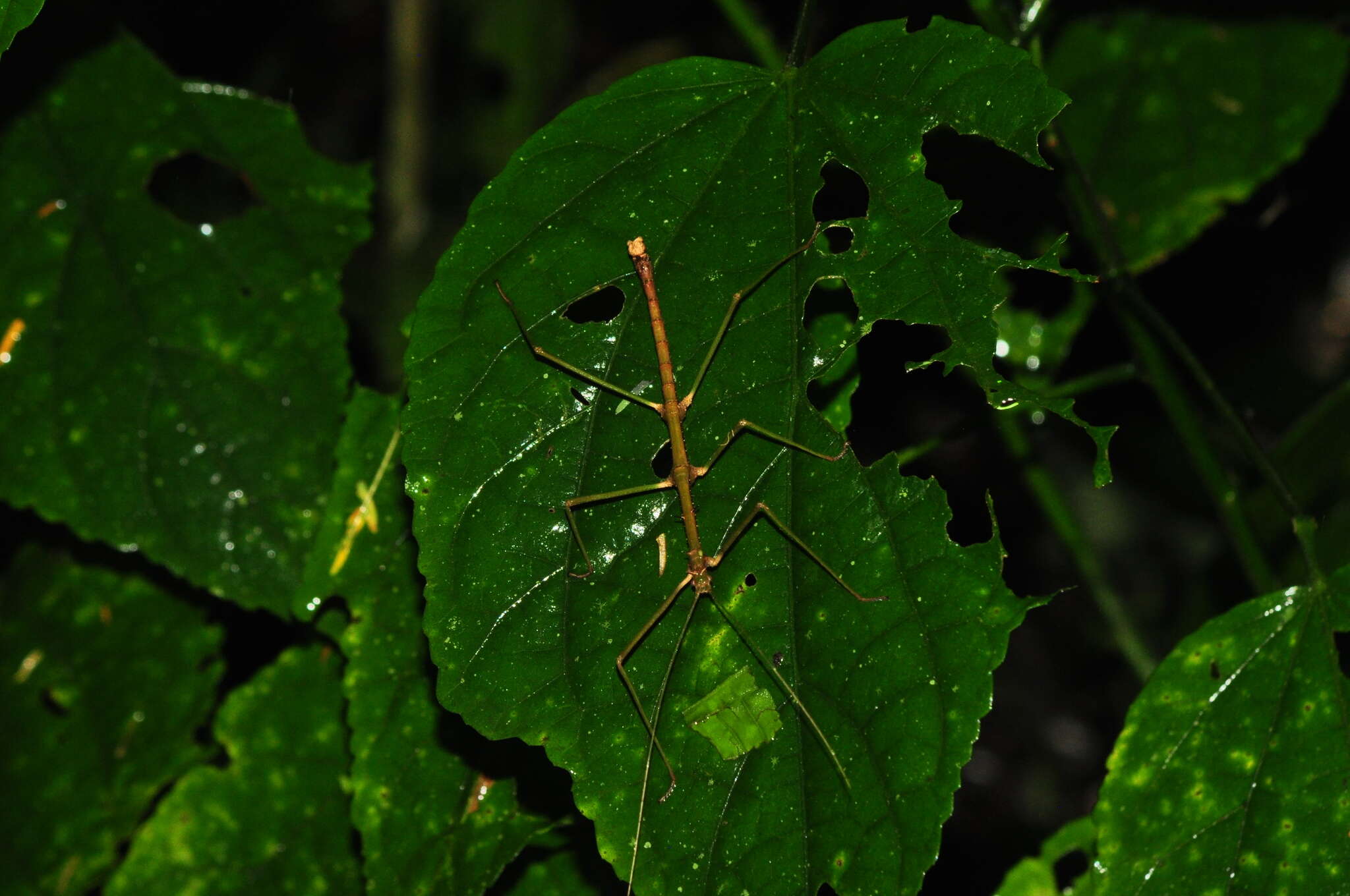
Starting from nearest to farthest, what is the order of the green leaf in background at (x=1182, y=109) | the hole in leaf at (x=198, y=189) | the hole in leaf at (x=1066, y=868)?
the hole in leaf at (x=198, y=189), the green leaf in background at (x=1182, y=109), the hole in leaf at (x=1066, y=868)

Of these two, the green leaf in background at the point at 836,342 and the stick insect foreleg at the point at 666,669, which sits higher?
the green leaf in background at the point at 836,342

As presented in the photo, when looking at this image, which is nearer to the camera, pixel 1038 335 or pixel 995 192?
pixel 995 192

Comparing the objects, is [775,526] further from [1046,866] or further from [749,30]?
[749,30]

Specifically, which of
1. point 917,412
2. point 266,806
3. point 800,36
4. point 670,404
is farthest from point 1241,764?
point 917,412

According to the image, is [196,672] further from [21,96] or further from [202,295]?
[21,96]

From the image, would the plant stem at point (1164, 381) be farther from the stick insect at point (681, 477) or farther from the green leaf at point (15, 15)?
the green leaf at point (15, 15)

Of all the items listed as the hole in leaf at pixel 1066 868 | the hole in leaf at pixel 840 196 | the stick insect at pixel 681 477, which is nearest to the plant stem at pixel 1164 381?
the hole in leaf at pixel 840 196
